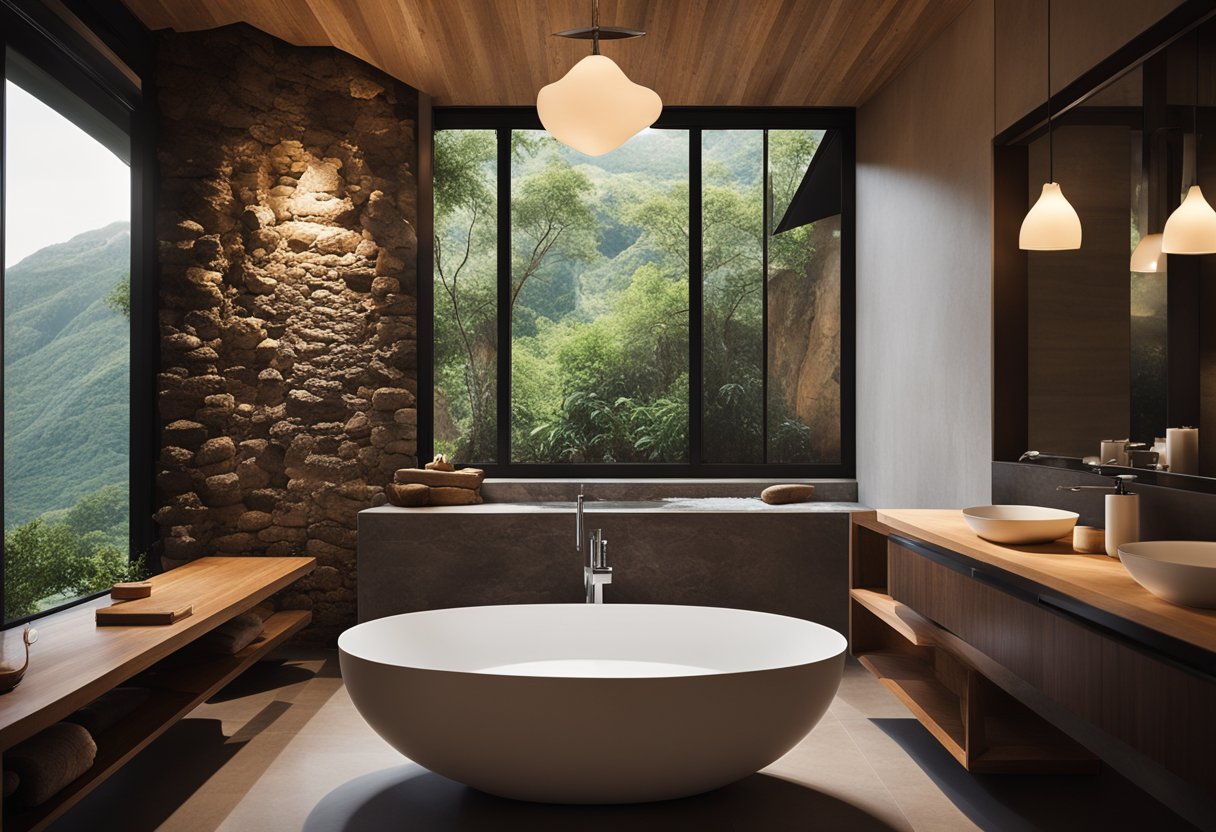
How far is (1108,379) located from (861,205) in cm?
265

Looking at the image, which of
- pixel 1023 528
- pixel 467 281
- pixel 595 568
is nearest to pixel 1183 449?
pixel 1023 528

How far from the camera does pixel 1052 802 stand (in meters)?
2.93

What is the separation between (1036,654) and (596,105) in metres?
2.21

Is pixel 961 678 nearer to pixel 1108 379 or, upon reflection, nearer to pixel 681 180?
pixel 1108 379

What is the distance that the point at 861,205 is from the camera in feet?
17.5

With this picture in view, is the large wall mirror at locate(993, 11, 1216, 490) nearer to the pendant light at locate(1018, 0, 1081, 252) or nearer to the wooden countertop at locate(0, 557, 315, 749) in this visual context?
the pendant light at locate(1018, 0, 1081, 252)

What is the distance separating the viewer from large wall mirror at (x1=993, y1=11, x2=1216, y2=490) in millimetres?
2451

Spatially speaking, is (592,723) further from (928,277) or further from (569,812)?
(928,277)

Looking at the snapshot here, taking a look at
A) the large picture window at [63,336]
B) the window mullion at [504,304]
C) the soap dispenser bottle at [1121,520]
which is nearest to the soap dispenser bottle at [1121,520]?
the soap dispenser bottle at [1121,520]

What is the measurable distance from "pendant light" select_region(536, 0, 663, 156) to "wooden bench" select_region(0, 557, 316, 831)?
6.88 ft

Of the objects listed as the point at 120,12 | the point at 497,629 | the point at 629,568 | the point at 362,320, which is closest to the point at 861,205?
the point at 629,568

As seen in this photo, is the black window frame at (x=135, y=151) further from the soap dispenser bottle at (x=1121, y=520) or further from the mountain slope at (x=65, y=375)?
the soap dispenser bottle at (x=1121, y=520)

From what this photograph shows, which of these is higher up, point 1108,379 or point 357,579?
point 1108,379

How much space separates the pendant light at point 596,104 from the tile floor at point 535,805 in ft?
7.36
